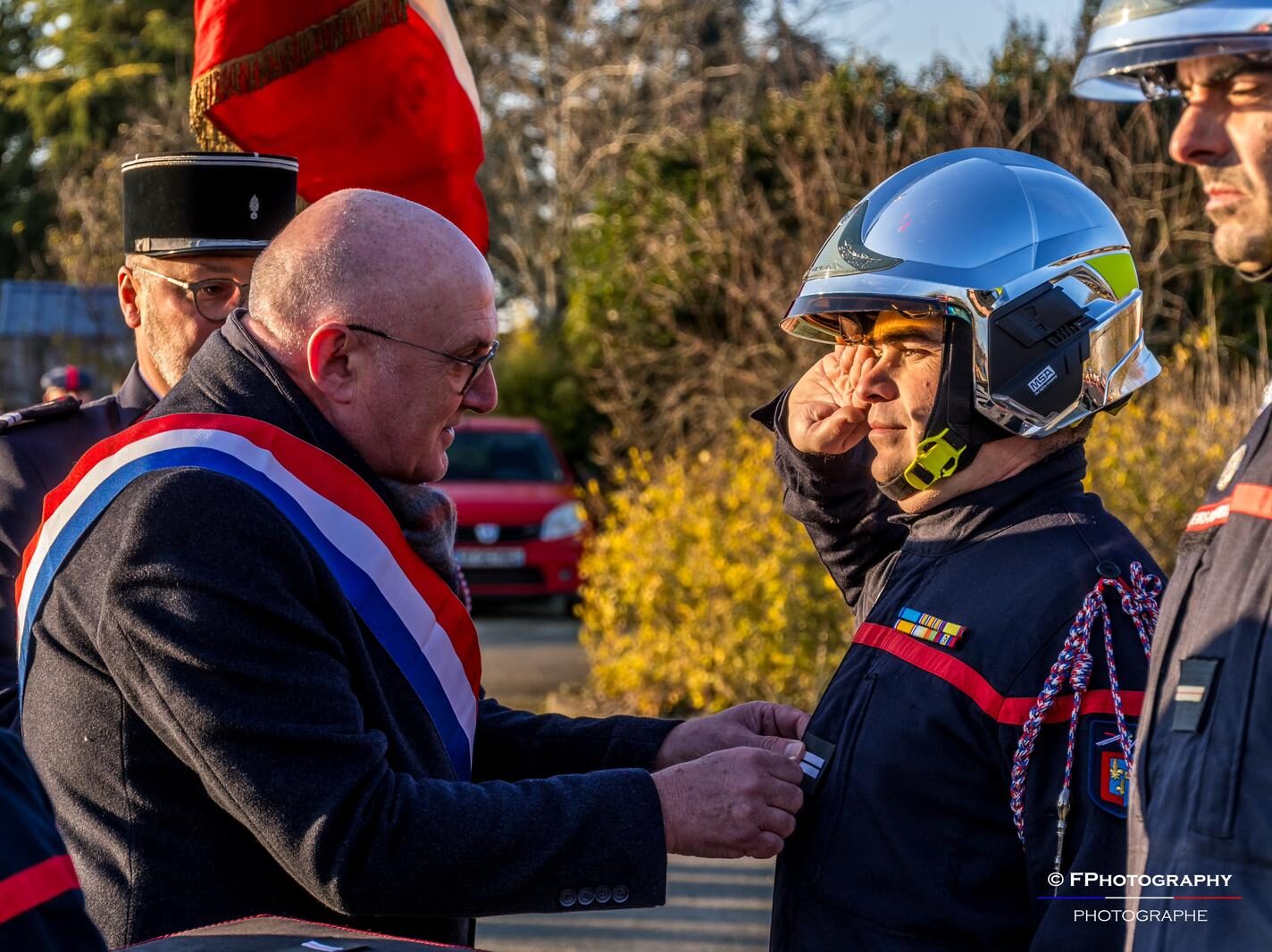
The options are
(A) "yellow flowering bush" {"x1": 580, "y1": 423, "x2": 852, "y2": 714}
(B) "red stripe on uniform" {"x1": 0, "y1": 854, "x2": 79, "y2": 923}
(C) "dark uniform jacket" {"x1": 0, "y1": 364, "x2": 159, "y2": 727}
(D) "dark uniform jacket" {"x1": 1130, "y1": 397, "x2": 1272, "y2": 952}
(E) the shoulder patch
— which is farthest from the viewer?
(A) "yellow flowering bush" {"x1": 580, "y1": 423, "x2": 852, "y2": 714}

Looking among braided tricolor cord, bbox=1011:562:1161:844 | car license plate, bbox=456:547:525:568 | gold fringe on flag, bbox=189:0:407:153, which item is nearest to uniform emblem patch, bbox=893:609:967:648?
braided tricolor cord, bbox=1011:562:1161:844

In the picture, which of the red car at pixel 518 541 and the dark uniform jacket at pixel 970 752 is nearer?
the dark uniform jacket at pixel 970 752

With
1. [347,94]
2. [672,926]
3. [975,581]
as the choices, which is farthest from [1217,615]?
[672,926]

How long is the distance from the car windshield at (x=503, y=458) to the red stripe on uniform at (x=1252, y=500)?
12.2 metres

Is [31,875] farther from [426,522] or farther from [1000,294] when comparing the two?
[1000,294]

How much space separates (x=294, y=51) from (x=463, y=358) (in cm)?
175

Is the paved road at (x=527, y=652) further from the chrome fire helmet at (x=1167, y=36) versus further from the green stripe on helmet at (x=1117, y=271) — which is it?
the chrome fire helmet at (x=1167, y=36)

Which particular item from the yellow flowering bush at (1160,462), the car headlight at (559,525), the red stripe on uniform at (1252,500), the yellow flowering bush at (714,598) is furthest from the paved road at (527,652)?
the red stripe on uniform at (1252,500)

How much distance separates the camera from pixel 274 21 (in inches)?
165

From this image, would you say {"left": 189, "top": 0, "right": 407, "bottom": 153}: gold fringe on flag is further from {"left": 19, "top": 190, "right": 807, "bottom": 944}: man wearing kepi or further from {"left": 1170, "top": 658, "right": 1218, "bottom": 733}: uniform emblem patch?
{"left": 1170, "top": 658, "right": 1218, "bottom": 733}: uniform emblem patch

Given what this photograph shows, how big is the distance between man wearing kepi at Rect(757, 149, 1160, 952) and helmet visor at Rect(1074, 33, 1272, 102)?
0.47 metres

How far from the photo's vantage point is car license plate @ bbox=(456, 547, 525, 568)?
13062 millimetres

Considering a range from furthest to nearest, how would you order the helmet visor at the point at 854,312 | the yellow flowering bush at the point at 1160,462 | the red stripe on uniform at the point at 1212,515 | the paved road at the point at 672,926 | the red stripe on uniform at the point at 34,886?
the yellow flowering bush at the point at 1160,462
the paved road at the point at 672,926
the helmet visor at the point at 854,312
the red stripe on uniform at the point at 1212,515
the red stripe on uniform at the point at 34,886

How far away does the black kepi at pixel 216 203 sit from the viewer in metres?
4.11
